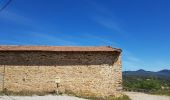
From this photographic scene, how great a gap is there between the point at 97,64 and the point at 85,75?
1.12 m

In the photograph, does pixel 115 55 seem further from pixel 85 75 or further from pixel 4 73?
pixel 4 73

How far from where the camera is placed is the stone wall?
2242 cm

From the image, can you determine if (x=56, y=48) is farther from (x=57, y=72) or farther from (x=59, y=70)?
(x=57, y=72)

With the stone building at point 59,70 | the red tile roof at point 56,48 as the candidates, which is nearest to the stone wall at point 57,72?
the stone building at point 59,70

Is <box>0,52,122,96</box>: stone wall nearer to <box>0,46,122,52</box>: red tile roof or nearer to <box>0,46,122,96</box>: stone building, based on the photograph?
<box>0,46,122,96</box>: stone building

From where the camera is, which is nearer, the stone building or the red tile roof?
the stone building

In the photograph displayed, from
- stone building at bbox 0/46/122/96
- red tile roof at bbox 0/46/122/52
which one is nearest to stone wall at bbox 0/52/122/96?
stone building at bbox 0/46/122/96

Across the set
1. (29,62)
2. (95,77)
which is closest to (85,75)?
(95,77)

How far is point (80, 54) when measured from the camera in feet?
74.4

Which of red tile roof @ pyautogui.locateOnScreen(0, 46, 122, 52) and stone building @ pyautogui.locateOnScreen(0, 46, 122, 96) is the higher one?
red tile roof @ pyautogui.locateOnScreen(0, 46, 122, 52)

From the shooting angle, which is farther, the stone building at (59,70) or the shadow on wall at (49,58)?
the shadow on wall at (49,58)

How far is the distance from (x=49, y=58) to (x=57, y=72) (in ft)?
3.65

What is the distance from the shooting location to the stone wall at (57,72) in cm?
2242

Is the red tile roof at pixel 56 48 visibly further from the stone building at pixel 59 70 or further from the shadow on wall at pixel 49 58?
the shadow on wall at pixel 49 58
